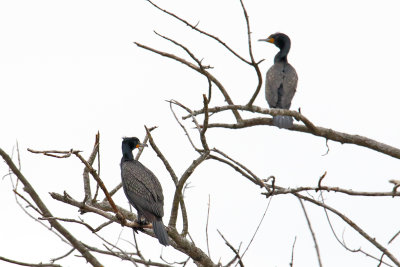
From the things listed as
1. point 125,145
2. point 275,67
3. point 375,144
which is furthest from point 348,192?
point 275,67

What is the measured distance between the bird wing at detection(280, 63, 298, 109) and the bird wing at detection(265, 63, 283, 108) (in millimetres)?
71

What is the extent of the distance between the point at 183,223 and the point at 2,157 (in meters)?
1.61

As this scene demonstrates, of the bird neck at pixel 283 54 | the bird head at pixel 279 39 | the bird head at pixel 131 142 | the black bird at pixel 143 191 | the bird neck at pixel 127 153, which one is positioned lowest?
the black bird at pixel 143 191

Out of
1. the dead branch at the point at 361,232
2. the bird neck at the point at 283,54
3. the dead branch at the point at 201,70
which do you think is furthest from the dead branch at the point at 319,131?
the bird neck at the point at 283,54

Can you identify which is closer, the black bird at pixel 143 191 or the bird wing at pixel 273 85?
the black bird at pixel 143 191

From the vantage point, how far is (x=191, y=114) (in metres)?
4.94

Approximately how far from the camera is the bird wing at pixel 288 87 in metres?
8.67

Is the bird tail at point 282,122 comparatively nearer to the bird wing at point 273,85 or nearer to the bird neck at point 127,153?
the bird wing at point 273,85

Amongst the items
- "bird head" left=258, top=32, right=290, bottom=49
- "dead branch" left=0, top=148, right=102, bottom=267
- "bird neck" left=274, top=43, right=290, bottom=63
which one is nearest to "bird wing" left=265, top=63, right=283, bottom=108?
"bird neck" left=274, top=43, right=290, bottom=63

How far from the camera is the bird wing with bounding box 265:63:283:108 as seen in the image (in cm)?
870

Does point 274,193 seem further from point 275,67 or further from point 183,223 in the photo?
point 275,67

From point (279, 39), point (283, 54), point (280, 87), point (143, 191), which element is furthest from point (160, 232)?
point (279, 39)

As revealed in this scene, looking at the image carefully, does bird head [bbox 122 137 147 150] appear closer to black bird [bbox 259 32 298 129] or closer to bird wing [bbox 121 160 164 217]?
bird wing [bbox 121 160 164 217]

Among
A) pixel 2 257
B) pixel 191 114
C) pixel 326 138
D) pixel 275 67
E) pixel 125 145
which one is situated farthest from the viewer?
pixel 275 67
